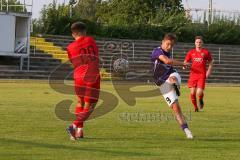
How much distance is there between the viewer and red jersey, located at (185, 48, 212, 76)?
21.8 m

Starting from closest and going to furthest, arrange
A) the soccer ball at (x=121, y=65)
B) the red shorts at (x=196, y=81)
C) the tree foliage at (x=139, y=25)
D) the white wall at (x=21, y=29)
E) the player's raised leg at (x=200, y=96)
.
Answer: the player's raised leg at (x=200, y=96)
the red shorts at (x=196, y=81)
the white wall at (x=21, y=29)
the soccer ball at (x=121, y=65)
the tree foliage at (x=139, y=25)

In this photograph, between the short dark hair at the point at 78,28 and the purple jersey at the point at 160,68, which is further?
the purple jersey at the point at 160,68

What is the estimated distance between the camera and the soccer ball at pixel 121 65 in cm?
4678

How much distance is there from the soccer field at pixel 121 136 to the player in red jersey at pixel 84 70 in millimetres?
507

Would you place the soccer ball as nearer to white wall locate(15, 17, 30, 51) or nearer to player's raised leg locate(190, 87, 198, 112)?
white wall locate(15, 17, 30, 51)

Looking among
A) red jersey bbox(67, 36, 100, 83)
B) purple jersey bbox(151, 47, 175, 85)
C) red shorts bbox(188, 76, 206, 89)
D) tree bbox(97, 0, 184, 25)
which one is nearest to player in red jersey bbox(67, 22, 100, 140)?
red jersey bbox(67, 36, 100, 83)

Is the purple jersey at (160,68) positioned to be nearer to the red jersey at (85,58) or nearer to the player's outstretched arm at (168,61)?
the player's outstretched arm at (168,61)

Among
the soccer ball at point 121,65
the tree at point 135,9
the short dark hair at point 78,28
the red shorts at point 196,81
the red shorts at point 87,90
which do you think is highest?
the tree at point 135,9

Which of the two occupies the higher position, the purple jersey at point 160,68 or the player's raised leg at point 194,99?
the purple jersey at point 160,68

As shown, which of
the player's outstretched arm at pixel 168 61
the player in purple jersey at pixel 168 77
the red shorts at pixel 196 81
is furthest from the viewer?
the red shorts at pixel 196 81

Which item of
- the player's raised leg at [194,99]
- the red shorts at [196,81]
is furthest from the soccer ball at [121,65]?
the player's raised leg at [194,99]

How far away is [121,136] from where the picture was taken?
13.2 meters

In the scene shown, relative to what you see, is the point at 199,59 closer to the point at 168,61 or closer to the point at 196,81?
the point at 196,81

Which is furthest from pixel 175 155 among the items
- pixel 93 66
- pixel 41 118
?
pixel 41 118
